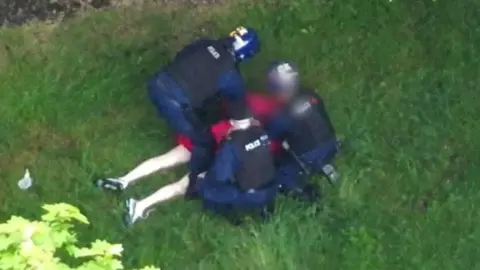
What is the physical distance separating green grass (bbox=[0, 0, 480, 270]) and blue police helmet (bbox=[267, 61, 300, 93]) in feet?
2.03

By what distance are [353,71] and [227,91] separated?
1.32m

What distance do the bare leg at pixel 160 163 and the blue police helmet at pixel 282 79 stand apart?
748mm

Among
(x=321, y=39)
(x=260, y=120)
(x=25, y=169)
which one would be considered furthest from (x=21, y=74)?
(x=321, y=39)

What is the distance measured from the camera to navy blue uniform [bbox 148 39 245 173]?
6090 millimetres

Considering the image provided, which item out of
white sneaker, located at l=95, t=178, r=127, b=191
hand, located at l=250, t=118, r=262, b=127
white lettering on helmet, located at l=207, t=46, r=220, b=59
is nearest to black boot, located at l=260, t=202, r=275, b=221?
hand, located at l=250, t=118, r=262, b=127

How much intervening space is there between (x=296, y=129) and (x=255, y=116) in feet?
1.01

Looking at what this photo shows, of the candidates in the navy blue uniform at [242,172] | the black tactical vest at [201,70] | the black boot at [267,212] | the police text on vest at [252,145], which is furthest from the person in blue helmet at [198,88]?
the black boot at [267,212]

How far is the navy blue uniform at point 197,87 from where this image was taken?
20.0 ft

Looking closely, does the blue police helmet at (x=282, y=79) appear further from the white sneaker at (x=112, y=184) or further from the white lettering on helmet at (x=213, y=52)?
the white sneaker at (x=112, y=184)

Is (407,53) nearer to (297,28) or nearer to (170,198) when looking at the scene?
(297,28)

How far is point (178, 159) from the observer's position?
6.45 meters

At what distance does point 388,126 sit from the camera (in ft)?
22.5

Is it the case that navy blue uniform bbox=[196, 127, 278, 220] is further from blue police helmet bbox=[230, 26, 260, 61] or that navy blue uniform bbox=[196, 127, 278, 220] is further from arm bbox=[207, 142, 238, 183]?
blue police helmet bbox=[230, 26, 260, 61]

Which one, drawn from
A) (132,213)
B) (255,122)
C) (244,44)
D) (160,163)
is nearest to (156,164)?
(160,163)
